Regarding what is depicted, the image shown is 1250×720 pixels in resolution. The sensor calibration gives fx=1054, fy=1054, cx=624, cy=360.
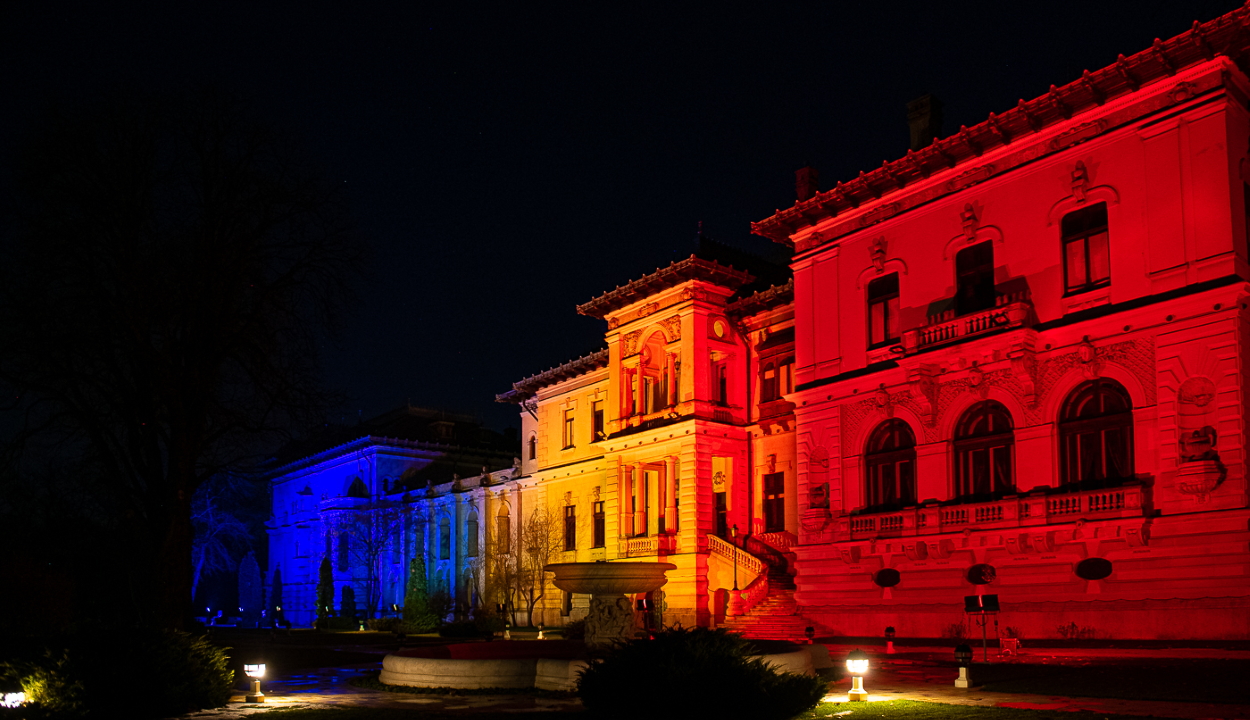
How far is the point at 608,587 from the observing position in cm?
1975

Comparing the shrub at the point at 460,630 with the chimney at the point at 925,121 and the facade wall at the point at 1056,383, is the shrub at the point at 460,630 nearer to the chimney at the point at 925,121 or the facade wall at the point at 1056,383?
the facade wall at the point at 1056,383

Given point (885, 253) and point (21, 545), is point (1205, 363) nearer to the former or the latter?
point (885, 253)

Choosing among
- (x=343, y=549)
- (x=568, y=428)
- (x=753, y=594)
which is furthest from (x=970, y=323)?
(x=343, y=549)

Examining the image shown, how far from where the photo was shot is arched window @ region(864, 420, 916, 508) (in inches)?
1233

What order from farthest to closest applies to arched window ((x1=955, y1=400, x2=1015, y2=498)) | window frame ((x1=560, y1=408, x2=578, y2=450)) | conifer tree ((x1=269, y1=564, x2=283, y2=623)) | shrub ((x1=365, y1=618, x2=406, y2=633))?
1. conifer tree ((x1=269, y1=564, x2=283, y2=623))
2. window frame ((x1=560, y1=408, x2=578, y2=450))
3. shrub ((x1=365, y1=618, x2=406, y2=633))
4. arched window ((x1=955, y1=400, x2=1015, y2=498))

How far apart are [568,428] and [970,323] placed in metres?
29.1

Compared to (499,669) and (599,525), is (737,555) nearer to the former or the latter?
(599,525)

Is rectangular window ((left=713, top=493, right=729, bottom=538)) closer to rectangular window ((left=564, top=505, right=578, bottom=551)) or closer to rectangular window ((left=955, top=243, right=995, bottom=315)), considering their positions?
rectangular window ((left=564, top=505, right=578, bottom=551))

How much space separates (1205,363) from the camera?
2402cm

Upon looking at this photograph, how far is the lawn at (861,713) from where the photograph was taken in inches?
523

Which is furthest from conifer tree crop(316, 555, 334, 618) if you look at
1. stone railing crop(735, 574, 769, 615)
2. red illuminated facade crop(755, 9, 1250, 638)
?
red illuminated facade crop(755, 9, 1250, 638)

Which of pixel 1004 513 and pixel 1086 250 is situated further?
pixel 1004 513

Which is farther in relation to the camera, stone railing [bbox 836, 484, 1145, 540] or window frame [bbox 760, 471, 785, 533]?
window frame [bbox 760, 471, 785, 533]

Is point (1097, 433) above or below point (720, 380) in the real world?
below
